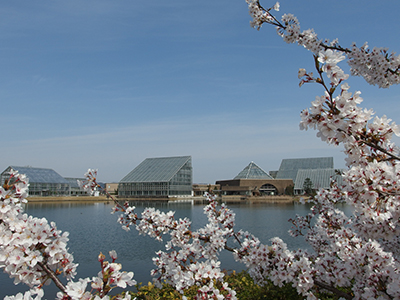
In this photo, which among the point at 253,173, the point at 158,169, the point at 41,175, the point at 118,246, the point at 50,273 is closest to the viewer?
the point at 50,273

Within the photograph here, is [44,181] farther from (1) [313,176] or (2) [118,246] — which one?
(1) [313,176]

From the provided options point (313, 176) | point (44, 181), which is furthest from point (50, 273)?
point (313, 176)

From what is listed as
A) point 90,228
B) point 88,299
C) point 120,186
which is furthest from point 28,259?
point 120,186

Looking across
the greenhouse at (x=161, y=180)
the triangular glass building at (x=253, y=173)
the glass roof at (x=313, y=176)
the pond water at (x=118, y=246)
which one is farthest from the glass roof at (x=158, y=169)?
the pond water at (x=118, y=246)

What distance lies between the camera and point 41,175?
65188mm

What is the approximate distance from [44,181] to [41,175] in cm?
222

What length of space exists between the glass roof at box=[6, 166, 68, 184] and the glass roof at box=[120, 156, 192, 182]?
14153mm

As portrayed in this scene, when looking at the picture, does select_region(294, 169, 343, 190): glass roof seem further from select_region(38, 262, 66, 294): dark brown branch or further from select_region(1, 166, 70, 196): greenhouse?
select_region(38, 262, 66, 294): dark brown branch

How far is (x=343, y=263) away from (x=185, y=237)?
2.36 m

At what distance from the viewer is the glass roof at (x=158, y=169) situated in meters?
66.9

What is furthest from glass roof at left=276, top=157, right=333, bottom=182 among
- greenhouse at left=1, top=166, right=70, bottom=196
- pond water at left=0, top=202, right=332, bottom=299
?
pond water at left=0, top=202, right=332, bottom=299

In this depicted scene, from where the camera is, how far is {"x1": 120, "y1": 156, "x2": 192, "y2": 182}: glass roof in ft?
220

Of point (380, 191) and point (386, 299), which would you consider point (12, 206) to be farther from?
point (386, 299)

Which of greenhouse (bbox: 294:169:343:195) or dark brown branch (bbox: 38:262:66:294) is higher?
dark brown branch (bbox: 38:262:66:294)
